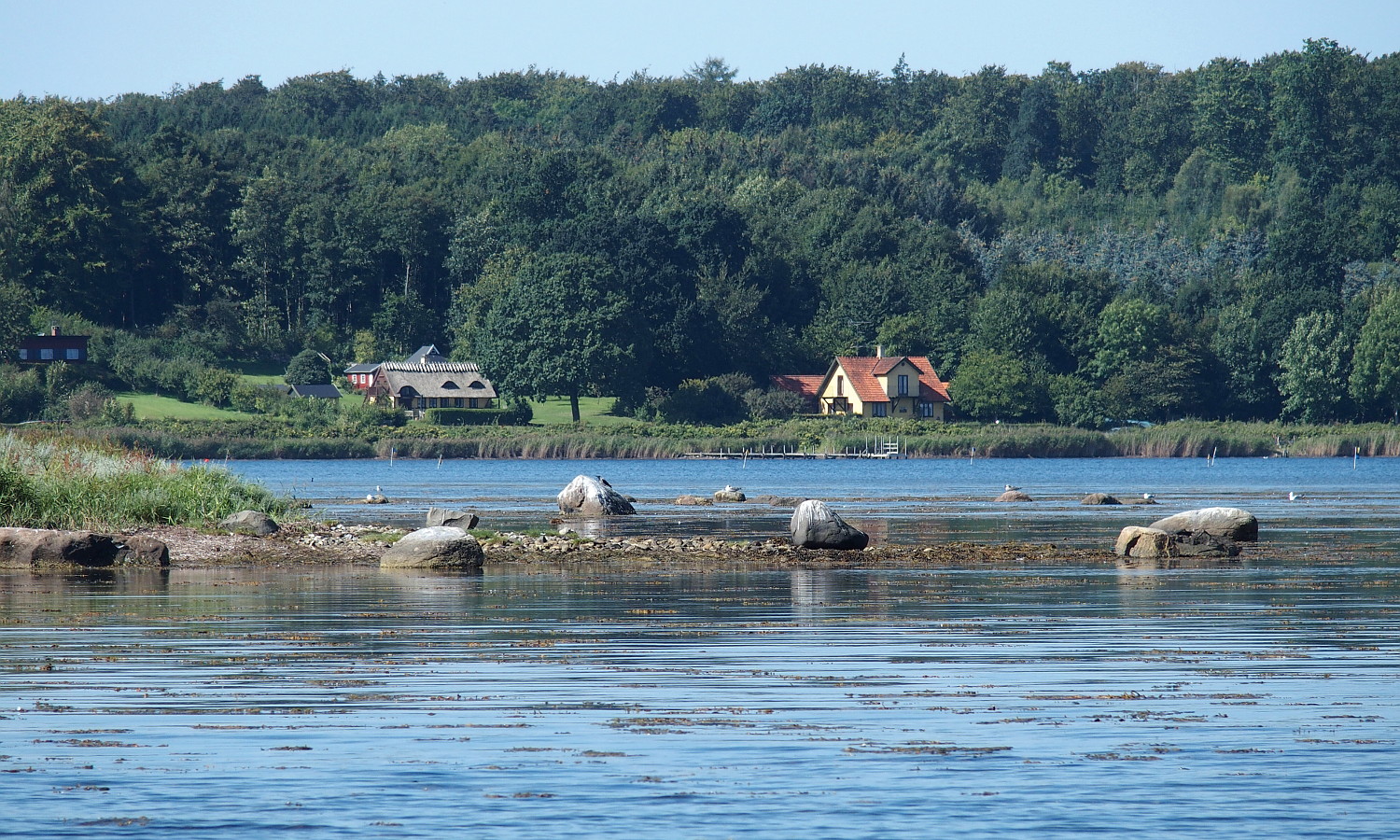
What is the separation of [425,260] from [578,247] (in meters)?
15.5

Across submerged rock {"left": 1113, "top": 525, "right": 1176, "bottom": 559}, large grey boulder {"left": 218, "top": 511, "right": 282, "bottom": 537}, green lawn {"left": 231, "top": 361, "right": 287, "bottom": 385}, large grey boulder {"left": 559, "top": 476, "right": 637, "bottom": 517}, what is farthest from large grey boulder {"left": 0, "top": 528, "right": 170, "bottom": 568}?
green lawn {"left": 231, "top": 361, "right": 287, "bottom": 385}

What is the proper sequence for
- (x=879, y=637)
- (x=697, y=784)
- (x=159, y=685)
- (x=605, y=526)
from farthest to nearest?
1. (x=605, y=526)
2. (x=879, y=637)
3. (x=159, y=685)
4. (x=697, y=784)

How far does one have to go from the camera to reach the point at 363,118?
194375 mm

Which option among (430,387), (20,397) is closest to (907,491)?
(430,387)

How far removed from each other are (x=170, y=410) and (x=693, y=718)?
10857 centimetres

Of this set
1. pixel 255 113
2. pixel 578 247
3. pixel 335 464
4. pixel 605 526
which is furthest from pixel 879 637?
pixel 255 113

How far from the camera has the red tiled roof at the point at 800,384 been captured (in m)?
132

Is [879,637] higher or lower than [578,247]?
lower

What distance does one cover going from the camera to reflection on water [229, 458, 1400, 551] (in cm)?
4284

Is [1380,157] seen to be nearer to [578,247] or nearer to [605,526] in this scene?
[578,247]

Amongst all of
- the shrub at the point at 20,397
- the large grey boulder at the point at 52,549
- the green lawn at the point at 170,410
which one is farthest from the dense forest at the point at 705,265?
the large grey boulder at the point at 52,549

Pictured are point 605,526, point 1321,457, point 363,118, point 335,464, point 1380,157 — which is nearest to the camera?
point 605,526

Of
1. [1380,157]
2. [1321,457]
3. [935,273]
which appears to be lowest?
[1321,457]

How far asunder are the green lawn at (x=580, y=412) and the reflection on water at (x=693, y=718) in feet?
325
